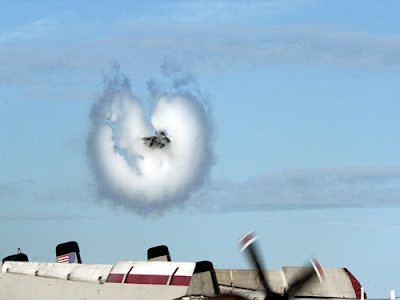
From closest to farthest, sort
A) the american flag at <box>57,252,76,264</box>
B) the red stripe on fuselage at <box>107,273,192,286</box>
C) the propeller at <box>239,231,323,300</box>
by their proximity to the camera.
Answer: the propeller at <box>239,231,323,300</box>, the red stripe on fuselage at <box>107,273,192,286</box>, the american flag at <box>57,252,76,264</box>

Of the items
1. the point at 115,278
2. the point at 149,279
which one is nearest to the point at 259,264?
the point at 149,279

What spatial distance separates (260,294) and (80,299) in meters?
15.7

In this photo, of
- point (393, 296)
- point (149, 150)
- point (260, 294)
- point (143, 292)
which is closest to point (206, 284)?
point (143, 292)

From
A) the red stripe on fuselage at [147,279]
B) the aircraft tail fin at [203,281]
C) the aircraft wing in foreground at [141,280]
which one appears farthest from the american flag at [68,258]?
the aircraft tail fin at [203,281]

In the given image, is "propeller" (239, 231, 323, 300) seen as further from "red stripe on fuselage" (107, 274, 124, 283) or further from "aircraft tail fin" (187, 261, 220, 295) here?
"red stripe on fuselage" (107, 274, 124, 283)

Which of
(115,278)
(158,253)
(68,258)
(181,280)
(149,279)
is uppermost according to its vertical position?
(68,258)

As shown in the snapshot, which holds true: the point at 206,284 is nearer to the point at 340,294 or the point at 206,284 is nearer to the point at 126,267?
the point at 126,267

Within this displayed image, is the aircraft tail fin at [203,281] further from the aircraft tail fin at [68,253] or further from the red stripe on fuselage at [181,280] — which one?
the aircraft tail fin at [68,253]

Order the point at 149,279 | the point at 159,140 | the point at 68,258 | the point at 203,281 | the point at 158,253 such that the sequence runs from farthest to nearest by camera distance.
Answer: the point at 159,140 < the point at 68,258 < the point at 158,253 < the point at 149,279 < the point at 203,281

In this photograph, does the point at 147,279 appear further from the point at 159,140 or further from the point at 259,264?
the point at 159,140

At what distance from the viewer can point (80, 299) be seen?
5191 centimetres

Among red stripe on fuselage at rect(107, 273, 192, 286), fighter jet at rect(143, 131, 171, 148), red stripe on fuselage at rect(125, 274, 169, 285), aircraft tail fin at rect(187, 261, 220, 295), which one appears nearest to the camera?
red stripe on fuselage at rect(107, 273, 192, 286)

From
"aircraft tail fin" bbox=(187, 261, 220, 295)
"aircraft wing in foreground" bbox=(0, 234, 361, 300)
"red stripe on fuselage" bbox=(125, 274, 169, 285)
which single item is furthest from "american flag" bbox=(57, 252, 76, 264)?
"aircraft tail fin" bbox=(187, 261, 220, 295)

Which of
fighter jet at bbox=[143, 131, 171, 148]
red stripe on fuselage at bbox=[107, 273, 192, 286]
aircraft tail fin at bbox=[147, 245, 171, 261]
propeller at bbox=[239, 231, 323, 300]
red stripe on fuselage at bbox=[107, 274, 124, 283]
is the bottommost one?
propeller at bbox=[239, 231, 323, 300]
